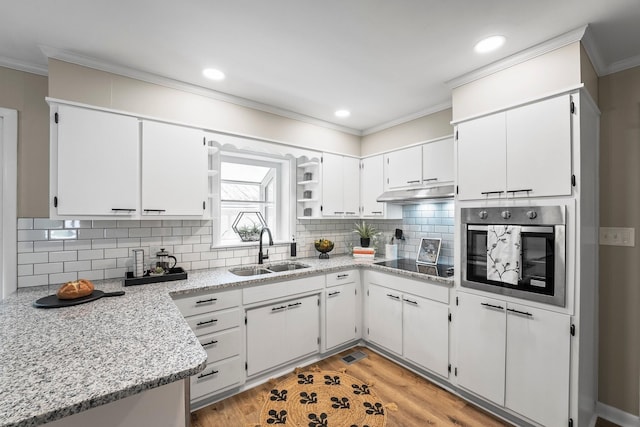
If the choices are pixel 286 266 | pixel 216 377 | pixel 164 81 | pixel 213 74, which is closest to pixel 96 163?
pixel 164 81

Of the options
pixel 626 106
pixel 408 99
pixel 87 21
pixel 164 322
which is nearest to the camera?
pixel 164 322

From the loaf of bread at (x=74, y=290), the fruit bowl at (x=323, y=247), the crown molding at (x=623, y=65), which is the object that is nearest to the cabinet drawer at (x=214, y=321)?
the loaf of bread at (x=74, y=290)

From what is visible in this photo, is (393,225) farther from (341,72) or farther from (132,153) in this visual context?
(132,153)

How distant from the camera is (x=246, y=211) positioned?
3340mm

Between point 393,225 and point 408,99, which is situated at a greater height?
point 408,99

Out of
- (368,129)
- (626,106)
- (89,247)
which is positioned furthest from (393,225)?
(89,247)

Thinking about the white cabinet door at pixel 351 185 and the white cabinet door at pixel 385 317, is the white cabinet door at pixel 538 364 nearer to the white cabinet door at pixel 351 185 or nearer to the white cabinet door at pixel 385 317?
the white cabinet door at pixel 385 317

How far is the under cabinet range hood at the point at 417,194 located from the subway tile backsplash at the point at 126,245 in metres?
0.34

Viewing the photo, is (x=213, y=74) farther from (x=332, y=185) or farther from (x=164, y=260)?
(x=332, y=185)

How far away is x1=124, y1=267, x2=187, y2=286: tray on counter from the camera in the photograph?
217 centimetres

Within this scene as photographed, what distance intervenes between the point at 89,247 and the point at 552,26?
3502mm

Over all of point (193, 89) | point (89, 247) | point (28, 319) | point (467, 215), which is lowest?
point (28, 319)

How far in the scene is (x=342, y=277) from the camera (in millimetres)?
3068

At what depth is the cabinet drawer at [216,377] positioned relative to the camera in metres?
2.16
